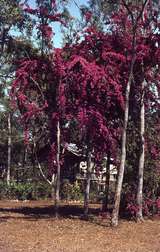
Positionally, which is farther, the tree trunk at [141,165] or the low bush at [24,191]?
the low bush at [24,191]

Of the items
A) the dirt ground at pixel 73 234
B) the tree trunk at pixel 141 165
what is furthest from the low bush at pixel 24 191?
the tree trunk at pixel 141 165

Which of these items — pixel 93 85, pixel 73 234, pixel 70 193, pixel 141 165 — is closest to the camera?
pixel 73 234

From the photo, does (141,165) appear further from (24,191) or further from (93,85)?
(24,191)

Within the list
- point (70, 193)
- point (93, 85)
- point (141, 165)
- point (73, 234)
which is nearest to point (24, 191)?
point (70, 193)

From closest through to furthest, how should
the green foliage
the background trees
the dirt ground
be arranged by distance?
the dirt ground < the background trees < the green foliage

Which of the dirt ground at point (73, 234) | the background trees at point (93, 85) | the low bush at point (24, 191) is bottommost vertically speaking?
the dirt ground at point (73, 234)

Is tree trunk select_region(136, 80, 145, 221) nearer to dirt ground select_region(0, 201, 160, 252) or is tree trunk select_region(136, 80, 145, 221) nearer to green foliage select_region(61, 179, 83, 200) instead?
dirt ground select_region(0, 201, 160, 252)

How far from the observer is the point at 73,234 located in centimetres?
1488

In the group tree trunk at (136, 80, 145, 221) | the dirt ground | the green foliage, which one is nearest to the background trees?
tree trunk at (136, 80, 145, 221)

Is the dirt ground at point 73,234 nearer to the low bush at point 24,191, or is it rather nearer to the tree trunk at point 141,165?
the tree trunk at point 141,165

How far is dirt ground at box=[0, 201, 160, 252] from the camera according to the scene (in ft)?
42.1

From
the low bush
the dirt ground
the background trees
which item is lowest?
the dirt ground

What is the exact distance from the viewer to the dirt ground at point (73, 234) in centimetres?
1282

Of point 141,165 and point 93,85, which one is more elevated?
point 93,85
